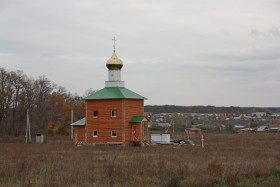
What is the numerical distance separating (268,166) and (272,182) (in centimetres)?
399

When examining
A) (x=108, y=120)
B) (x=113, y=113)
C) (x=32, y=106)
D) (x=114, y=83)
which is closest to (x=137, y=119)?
(x=113, y=113)

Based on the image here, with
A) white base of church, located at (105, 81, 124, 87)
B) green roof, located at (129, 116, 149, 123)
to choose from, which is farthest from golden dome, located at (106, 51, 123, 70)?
green roof, located at (129, 116, 149, 123)

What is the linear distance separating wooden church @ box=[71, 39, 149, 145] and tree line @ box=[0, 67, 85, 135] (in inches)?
909

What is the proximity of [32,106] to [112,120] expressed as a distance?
104ft

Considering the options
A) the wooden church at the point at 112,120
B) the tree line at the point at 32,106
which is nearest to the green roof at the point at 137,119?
the wooden church at the point at 112,120

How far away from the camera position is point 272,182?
56.7 ft

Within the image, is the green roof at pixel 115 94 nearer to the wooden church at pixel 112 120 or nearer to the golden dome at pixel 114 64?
the wooden church at pixel 112 120

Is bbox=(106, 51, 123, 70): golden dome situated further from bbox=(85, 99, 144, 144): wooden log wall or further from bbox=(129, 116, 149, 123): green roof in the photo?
bbox=(129, 116, 149, 123): green roof

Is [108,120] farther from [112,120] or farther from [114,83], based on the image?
A: [114,83]

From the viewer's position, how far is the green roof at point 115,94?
44594 mm

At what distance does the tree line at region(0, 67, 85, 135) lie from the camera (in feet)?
218

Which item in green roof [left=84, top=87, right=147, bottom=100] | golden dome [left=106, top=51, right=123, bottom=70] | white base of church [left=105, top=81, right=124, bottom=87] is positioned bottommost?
green roof [left=84, top=87, right=147, bottom=100]

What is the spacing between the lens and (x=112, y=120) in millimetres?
44719

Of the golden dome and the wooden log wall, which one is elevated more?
the golden dome
